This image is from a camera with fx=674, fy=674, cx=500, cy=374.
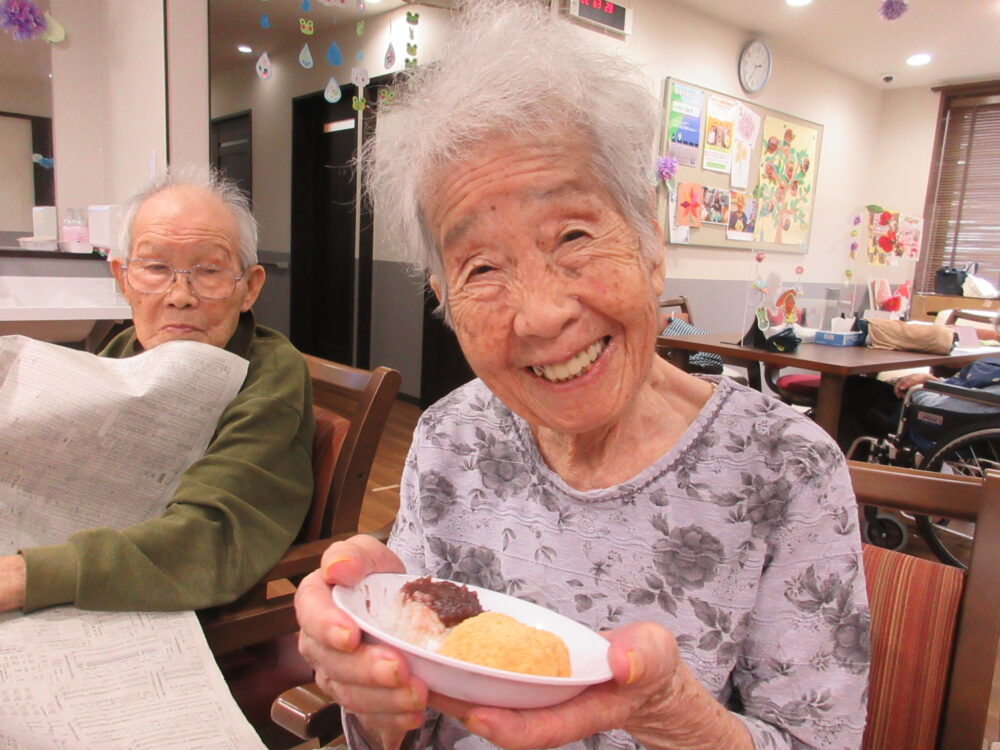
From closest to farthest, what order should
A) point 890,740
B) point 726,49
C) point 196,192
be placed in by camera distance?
point 890,740 < point 196,192 < point 726,49

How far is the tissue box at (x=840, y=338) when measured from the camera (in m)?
3.39

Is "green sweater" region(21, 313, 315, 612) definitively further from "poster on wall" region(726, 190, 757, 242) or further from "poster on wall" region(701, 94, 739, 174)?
"poster on wall" region(726, 190, 757, 242)

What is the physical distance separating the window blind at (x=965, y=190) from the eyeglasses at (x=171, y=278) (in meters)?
7.61

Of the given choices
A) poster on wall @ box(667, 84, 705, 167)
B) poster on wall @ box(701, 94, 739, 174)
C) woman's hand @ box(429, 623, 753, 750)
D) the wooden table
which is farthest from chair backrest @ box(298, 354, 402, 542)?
poster on wall @ box(701, 94, 739, 174)

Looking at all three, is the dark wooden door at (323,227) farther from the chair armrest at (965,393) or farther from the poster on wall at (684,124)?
the chair armrest at (965,393)

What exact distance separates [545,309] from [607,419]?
0.15 metres

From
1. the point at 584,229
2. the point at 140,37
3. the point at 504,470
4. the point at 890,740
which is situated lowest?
the point at 890,740

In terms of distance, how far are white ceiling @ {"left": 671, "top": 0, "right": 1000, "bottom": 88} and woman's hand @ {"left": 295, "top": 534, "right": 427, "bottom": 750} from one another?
559cm

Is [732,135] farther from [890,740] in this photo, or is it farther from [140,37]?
[890,740]

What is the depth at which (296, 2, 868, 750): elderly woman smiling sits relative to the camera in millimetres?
730

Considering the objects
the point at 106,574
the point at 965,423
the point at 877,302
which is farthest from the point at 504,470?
the point at 877,302

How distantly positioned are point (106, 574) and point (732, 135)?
5.82m

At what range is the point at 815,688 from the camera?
72 centimetres

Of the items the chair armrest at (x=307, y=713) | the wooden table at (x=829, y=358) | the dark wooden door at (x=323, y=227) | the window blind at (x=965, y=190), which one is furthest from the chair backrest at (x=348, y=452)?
the window blind at (x=965, y=190)
